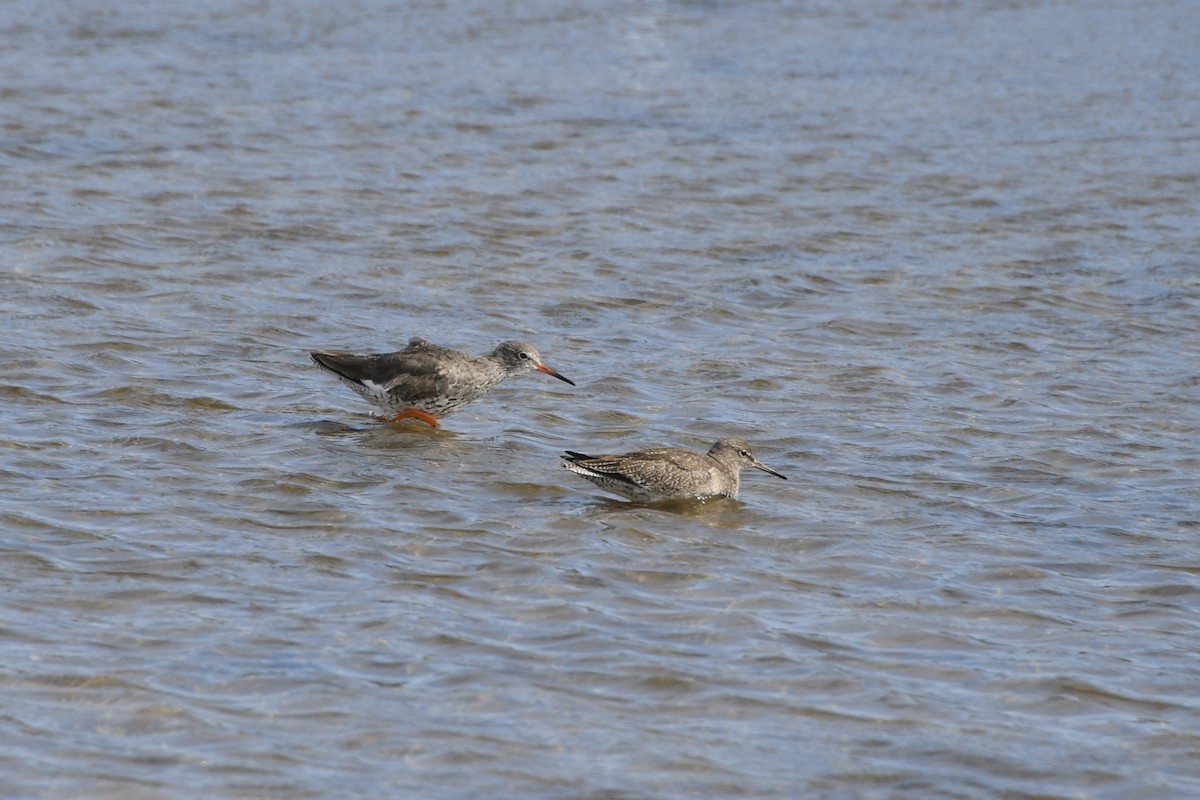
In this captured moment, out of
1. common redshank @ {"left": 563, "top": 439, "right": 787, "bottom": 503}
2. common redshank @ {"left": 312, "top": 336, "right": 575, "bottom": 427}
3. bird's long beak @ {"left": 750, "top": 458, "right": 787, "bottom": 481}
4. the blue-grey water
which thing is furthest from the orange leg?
bird's long beak @ {"left": 750, "top": 458, "right": 787, "bottom": 481}

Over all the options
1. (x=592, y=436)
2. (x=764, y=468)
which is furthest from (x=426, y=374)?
(x=764, y=468)

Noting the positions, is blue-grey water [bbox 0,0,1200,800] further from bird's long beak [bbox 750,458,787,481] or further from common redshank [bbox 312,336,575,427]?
common redshank [bbox 312,336,575,427]

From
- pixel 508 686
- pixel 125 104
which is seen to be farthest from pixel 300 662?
pixel 125 104

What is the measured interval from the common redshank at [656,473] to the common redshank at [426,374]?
1720mm

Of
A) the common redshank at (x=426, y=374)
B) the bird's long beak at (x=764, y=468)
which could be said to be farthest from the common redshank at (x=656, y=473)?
the common redshank at (x=426, y=374)

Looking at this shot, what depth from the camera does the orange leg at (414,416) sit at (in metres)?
12.7

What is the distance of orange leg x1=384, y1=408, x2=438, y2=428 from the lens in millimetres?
12664

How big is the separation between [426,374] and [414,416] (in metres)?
0.52

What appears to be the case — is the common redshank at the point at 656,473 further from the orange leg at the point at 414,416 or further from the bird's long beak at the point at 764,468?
the orange leg at the point at 414,416

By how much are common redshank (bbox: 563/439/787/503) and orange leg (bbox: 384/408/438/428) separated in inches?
78.0

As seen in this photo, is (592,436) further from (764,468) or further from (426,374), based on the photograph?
(764,468)

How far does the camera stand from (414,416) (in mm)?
12727

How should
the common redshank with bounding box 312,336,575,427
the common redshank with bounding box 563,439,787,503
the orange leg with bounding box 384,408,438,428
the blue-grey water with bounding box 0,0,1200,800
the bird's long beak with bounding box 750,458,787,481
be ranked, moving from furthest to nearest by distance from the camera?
the orange leg with bounding box 384,408,438,428, the common redshank with bounding box 312,336,575,427, the bird's long beak with bounding box 750,458,787,481, the common redshank with bounding box 563,439,787,503, the blue-grey water with bounding box 0,0,1200,800

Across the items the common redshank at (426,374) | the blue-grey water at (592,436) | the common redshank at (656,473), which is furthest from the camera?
the common redshank at (426,374)
